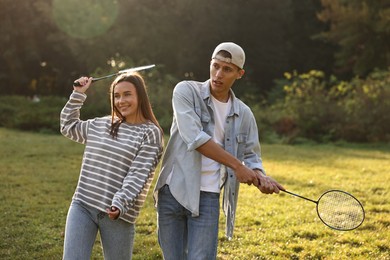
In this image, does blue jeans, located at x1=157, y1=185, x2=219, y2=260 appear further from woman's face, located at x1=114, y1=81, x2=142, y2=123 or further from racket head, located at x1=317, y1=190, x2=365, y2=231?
racket head, located at x1=317, y1=190, x2=365, y2=231

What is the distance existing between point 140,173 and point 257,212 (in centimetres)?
444

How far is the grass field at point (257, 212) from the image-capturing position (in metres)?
6.19

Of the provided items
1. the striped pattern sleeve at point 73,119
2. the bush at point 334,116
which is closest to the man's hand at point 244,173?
the striped pattern sleeve at point 73,119

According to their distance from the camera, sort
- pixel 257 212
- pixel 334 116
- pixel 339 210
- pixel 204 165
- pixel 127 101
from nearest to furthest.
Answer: pixel 204 165 → pixel 127 101 → pixel 339 210 → pixel 257 212 → pixel 334 116

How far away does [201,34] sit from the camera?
32.9 metres

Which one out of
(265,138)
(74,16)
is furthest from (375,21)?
(74,16)

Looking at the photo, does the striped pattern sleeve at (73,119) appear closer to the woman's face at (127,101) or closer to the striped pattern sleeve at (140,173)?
Answer: the woman's face at (127,101)

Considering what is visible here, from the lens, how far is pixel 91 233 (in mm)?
3881

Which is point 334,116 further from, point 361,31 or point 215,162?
point 215,162

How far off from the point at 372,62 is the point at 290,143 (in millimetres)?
14079

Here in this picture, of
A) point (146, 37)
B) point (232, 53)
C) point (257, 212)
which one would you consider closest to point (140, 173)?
point (232, 53)

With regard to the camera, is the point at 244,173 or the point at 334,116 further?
the point at 334,116

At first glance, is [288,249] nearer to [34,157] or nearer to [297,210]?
[297,210]

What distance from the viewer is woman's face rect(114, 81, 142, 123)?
4.15 metres
